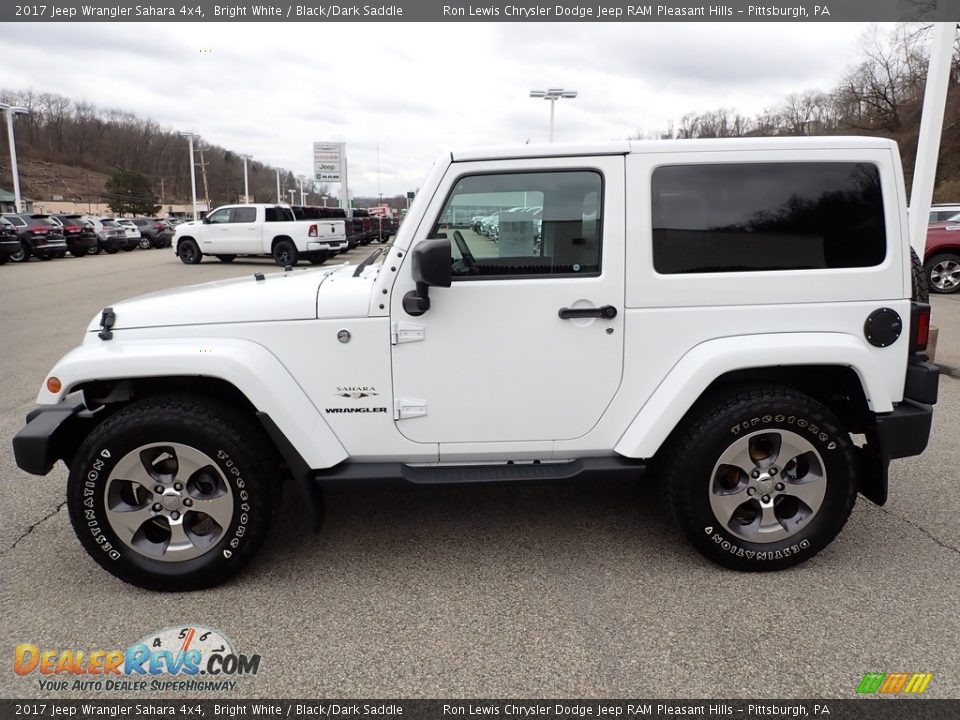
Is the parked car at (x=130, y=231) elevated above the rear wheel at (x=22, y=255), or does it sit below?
above

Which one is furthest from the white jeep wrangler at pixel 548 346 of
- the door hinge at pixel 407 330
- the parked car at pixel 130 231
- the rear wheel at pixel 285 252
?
the parked car at pixel 130 231

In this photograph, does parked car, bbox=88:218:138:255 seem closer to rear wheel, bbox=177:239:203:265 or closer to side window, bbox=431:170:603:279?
rear wheel, bbox=177:239:203:265

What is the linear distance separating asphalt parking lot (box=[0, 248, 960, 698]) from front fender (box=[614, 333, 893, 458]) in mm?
754

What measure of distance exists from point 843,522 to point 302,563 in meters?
2.67

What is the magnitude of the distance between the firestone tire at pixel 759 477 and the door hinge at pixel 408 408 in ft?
4.01

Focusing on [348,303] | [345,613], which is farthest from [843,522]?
[348,303]

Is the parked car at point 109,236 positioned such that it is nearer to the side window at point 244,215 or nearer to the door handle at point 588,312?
the side window at point 244,215

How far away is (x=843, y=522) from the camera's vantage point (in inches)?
124

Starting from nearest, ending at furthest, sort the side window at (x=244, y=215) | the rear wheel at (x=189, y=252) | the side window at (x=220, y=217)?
1. the side window at (x=244, y=215)
2. the side window at (x=220, y=217)
3. the rear wheel at (x=189, y=252)

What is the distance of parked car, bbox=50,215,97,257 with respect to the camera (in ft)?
86.1

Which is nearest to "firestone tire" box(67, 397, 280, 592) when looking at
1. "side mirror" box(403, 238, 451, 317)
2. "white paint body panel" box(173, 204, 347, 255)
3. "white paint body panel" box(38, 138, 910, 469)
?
"white paint body panel" box(38, 138, 910, 469)

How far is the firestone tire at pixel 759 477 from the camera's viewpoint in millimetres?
3020

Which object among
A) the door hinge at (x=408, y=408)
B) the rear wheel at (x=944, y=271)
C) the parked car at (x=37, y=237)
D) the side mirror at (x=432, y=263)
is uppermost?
the parked car at (x=37, y=237)

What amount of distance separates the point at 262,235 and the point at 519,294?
20.2 metres
